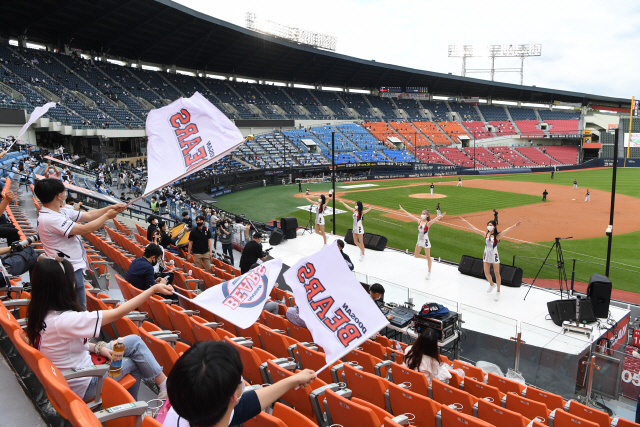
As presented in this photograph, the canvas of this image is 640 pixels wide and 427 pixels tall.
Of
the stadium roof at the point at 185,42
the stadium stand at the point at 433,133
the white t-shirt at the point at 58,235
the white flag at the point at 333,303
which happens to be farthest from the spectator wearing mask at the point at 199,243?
the stadium stand at the point at 433,133

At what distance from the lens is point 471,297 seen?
12000mm

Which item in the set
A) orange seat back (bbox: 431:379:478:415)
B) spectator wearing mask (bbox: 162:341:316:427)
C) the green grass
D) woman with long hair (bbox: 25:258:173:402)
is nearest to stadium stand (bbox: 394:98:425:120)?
the green grass

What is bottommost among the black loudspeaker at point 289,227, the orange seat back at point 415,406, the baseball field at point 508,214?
the baseball field at point 508,214

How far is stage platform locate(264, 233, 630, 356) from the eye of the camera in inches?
332

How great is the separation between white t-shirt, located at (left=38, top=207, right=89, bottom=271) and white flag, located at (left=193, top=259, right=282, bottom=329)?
168 cm

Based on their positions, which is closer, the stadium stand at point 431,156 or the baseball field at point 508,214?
the baseball field at point 508,214

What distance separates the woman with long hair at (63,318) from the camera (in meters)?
3.38

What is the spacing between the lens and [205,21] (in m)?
43.9

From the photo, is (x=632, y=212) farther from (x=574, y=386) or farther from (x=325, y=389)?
(x=325, y=389)

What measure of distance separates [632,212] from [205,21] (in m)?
41.3

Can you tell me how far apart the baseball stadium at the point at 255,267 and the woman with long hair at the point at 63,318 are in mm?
18

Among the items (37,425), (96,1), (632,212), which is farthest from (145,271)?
(96,1)

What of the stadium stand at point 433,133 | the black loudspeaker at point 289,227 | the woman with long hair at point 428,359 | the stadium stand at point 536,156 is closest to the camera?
the woman with long hair at point 428,359

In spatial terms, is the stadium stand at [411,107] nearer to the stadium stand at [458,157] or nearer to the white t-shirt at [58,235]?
the stadium stand at [458,157]
